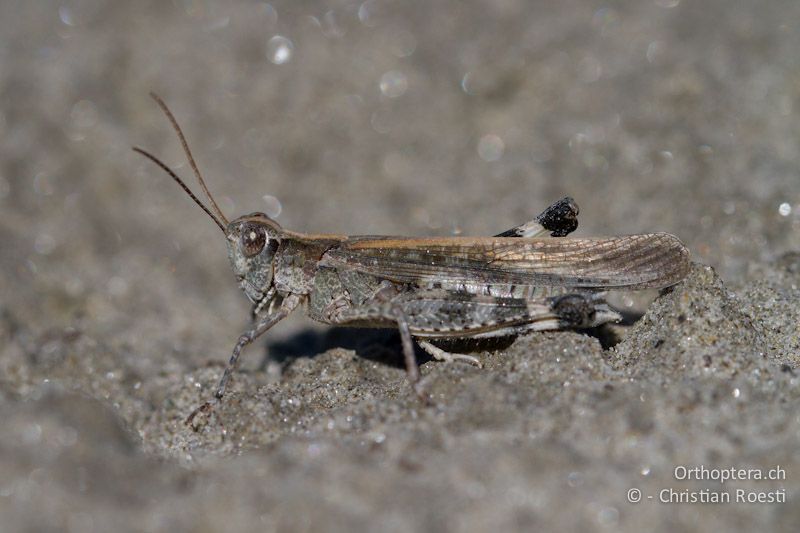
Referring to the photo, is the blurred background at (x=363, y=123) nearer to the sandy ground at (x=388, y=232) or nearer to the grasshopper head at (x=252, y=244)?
the sandy ground at (x=388, y=232)

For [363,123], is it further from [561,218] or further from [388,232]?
[561,218]

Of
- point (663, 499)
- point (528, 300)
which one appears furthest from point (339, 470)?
point (528, 300)

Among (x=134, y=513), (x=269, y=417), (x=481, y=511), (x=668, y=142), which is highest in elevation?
(x=668, y=142)

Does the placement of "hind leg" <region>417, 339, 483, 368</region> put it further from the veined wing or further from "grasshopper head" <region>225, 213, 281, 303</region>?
"grasshopper head" <region>225, 213, 281, 303</region>

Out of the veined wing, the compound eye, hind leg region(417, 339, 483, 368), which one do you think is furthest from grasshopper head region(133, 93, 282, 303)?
hind leg region(417, 339, 483, 368)

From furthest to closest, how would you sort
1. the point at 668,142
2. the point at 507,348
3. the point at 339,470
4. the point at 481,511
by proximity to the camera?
the point at 668,142
the point at 507,348
the point at 339,470
the point at 481,511

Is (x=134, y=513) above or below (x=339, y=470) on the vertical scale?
below

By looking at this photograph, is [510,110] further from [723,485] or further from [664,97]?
[723,485]

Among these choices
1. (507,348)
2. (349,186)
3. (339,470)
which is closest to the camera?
(339,470)
